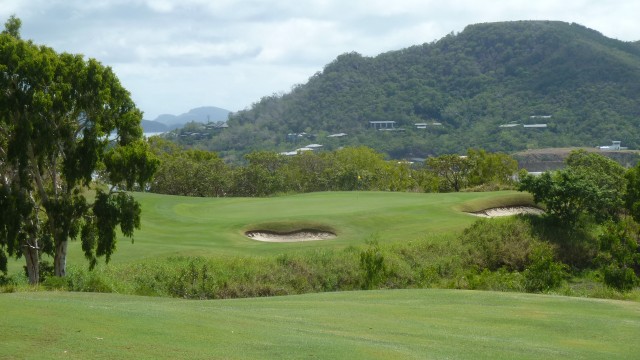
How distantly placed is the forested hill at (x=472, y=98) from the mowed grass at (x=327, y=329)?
10448 cm

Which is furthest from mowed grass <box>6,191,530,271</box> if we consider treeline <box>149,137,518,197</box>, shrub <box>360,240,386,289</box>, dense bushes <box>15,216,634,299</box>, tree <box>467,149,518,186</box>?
tree <box>467,149,518,186</box>

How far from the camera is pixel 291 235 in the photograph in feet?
120

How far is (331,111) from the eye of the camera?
15950cm

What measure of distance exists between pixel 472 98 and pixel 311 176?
82949 mm

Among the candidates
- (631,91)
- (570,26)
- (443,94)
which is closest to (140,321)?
(631,91)

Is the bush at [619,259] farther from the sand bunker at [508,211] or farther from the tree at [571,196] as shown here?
the sand bunker at [508,211]

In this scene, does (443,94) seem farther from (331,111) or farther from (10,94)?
(10,94)

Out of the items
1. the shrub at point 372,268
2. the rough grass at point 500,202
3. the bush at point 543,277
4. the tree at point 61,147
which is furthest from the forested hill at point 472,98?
the tree at point 61,147

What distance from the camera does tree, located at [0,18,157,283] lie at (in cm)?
2138

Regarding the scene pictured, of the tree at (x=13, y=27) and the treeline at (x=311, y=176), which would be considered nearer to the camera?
the tree at (x=13, y=27)

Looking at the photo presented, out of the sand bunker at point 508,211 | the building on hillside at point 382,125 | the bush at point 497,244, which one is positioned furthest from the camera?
the building on hillside at point 382,125

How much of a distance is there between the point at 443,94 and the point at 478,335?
141137 mm

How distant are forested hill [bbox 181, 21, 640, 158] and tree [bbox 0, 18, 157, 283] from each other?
10280 cm

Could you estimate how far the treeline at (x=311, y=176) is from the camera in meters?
65.4
